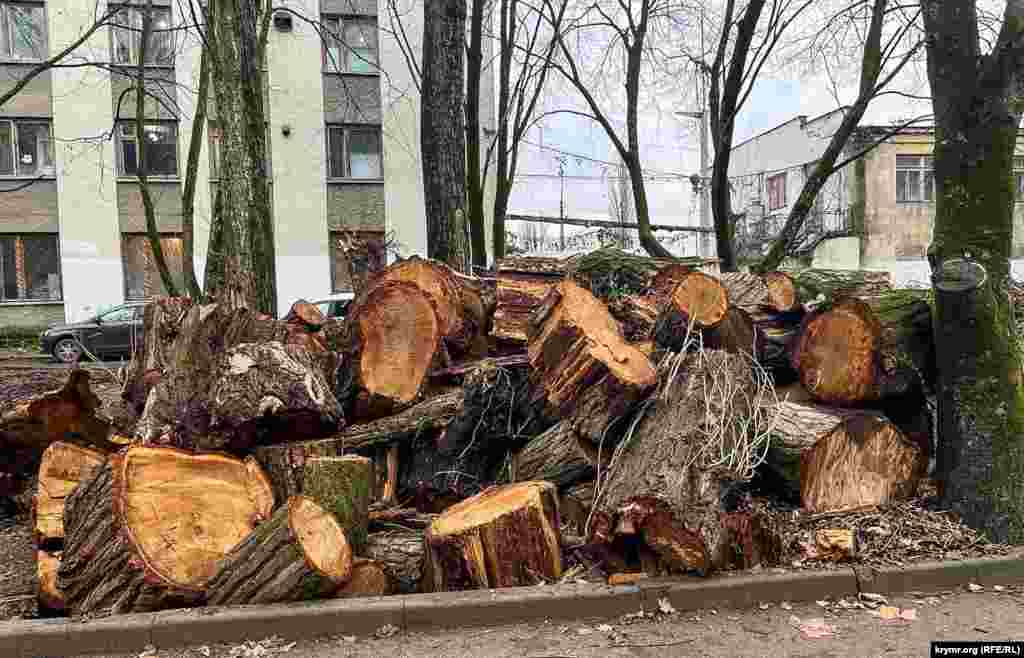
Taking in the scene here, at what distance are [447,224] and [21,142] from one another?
59.7ft

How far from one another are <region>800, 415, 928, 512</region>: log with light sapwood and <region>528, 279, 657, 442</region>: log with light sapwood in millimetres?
1141

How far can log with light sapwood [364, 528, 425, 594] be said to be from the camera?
4.03 metres

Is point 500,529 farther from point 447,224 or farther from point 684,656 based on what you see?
point 447,224

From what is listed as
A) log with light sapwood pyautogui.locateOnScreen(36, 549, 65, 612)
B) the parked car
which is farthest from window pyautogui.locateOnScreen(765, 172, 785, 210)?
log with light sapwood pyautogui.locateOnScreen(36, 549, 65, 612)

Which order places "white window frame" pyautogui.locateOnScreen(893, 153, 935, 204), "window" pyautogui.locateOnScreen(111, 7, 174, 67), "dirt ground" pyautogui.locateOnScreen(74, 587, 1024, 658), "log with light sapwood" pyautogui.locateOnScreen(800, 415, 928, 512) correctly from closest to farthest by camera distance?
"dirt ground" pyautogui.locateOnScreen(74, 587, 1024, 658), "log with light sapwood" pyautogui.locateOnScreen(800, 415, 928, 512), "window" pyautogui.locateOnScreen(111, 7, 174, 67), "white window frame" pyautogui.locateOnScreen(893, 153, 935, 204)

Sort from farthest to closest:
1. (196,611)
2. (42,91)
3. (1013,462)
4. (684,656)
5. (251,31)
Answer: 1. (42,91)
2. (251,31)
3. (1013,462)
4. (196,611)
5. (684,656)

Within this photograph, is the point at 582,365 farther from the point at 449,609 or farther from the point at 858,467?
the point at 858,467

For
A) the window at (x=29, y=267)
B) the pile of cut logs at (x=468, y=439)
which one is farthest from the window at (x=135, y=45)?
the pile of cut logs at (x=468, y=439)

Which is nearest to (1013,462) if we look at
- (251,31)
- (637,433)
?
(637,433)

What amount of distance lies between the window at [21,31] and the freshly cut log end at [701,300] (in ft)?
75.8

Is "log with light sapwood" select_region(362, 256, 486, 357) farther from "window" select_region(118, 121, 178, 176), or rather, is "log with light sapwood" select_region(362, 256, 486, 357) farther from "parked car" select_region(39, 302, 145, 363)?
"window" select_region(118, 121, 178, 176)

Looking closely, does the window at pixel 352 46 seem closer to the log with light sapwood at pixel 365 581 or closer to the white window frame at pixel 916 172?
the white window frame at pixel 916 172

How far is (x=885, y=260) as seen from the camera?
2675 centimetres

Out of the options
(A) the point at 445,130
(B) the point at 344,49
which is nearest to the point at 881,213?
(B) the point at 344,49
